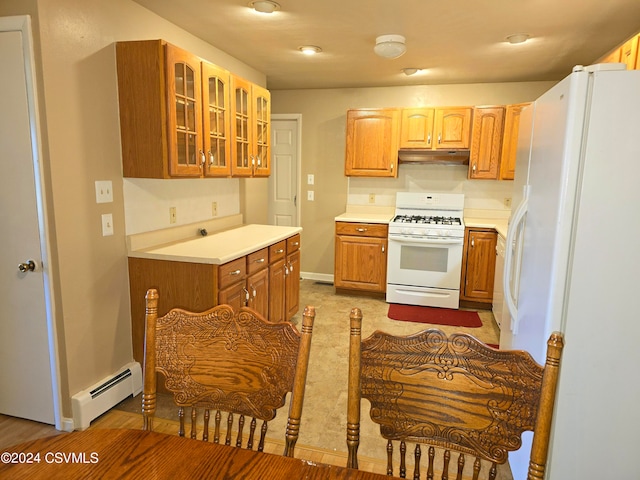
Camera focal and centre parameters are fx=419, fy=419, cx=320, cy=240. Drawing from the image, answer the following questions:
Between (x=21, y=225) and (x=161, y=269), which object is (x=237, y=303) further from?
(x=21, y=225)

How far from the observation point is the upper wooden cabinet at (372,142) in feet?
14.8

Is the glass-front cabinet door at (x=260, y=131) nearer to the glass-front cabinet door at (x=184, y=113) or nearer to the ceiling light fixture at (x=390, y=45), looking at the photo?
the glass-front cabinet door at (x=184, y=113)

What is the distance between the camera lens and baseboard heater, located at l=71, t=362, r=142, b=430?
222cm

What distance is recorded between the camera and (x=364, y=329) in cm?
380

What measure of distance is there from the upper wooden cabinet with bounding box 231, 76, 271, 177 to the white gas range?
5.09 feet

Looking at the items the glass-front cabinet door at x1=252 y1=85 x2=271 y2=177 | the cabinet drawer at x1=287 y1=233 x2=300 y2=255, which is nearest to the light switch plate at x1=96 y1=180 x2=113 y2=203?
the glass-front cabinet door at x1=252 y1=85 x2=271 y2=177

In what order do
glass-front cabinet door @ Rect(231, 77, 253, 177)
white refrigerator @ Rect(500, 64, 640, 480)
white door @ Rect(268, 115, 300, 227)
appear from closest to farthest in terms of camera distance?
white refrigerator @ Rect(500, 64, 640, 480)
glass-front cabinet door @ Rect(231, 77, 253, 177)
white door @ Rect(268, 115, 300, 227)

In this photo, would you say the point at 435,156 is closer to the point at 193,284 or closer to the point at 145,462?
the point at 193,284

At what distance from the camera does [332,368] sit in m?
3.04

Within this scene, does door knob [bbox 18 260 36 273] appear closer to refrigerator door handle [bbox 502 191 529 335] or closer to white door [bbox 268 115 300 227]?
refrigerator door handle [bbox 502 191 529 335]

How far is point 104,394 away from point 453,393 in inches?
82.7

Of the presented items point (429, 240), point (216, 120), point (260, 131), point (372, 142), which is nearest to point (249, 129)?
point (260, 131)

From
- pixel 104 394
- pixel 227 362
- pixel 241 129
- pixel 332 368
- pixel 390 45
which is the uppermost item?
pixel 390 45

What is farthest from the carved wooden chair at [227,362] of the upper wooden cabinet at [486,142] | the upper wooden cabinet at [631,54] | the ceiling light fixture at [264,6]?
the upper wooden cabinet at [486,142]
